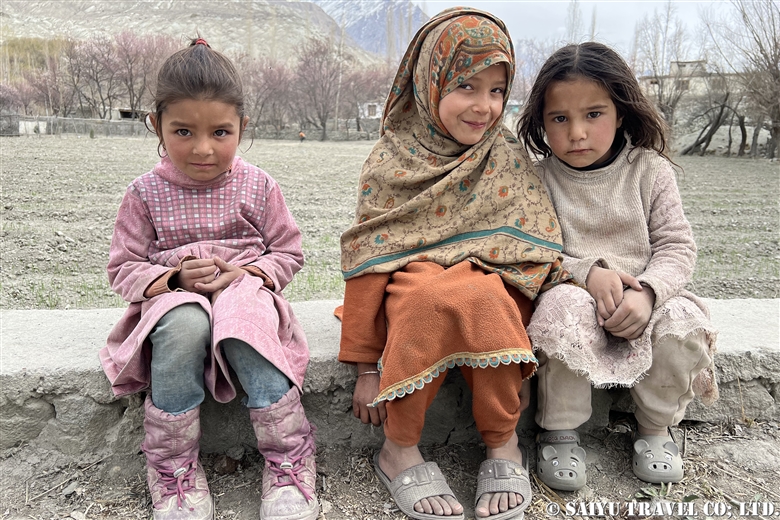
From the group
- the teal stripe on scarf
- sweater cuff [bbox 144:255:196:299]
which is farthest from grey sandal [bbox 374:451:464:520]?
sweater cuff [bbox 144:255:196:299]

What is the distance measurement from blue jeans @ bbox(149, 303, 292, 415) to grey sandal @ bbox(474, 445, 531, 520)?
65cm

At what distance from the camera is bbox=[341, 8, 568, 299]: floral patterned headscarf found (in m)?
1.91

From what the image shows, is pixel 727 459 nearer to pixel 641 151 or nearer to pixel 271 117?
pixel 641 151

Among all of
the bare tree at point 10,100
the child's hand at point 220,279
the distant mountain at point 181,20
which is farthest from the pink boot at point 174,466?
the distant mountain at point 181,20

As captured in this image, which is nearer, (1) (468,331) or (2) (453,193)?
(1) (468,331)

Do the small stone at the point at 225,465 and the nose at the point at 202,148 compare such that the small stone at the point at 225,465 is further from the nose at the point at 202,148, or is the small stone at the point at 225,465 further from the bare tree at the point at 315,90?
the bare tree at the point at 315,90

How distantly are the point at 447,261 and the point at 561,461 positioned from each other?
72 centimetres

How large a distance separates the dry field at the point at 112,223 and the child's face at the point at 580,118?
6.19ft

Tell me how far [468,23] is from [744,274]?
133 inches

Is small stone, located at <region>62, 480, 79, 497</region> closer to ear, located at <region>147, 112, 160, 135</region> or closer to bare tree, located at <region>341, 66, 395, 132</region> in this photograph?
ear, located at <region>147, 112, 160, 135</region>

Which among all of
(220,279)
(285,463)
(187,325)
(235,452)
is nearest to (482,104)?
(220,279)

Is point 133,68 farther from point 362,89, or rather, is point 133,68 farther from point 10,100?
point 362,89

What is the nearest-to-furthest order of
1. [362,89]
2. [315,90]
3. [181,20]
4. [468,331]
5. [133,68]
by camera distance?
[468,331]
[315,90]
[133,68]
[362,89]
[181,20]

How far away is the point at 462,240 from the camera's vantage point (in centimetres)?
198
